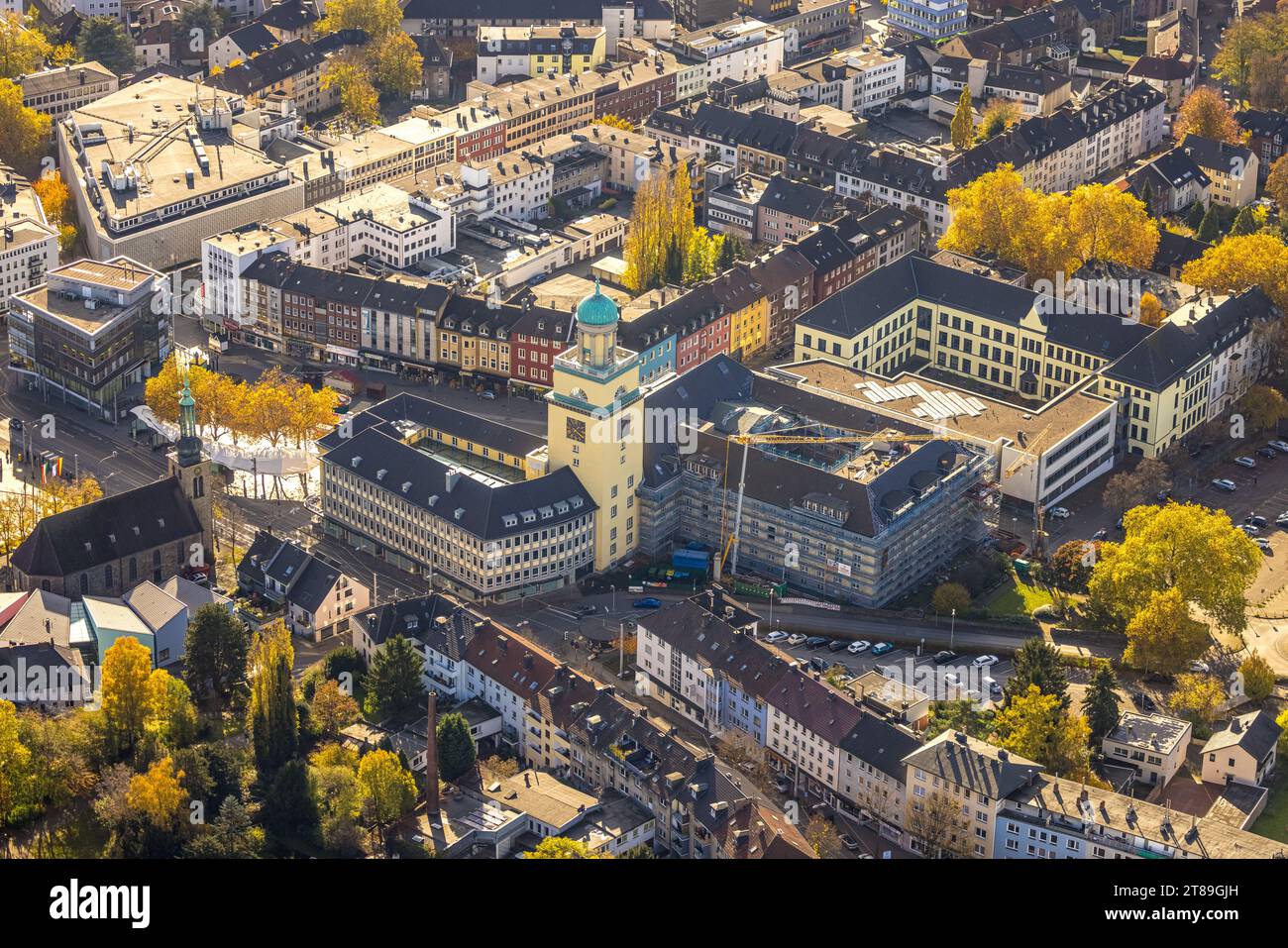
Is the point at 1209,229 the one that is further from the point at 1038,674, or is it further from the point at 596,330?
the point at 1038,674

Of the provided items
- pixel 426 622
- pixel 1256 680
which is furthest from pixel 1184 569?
pixel 426 622

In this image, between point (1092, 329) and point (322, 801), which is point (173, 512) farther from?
point (1092, 329)

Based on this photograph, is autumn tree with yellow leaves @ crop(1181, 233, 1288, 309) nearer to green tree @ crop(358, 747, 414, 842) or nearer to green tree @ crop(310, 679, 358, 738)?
green tree @ crop(310, 679, 358, 738)

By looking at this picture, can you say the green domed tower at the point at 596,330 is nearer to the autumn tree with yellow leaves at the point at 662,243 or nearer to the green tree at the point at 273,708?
the green tree at the point at 273,708

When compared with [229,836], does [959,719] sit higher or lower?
lower

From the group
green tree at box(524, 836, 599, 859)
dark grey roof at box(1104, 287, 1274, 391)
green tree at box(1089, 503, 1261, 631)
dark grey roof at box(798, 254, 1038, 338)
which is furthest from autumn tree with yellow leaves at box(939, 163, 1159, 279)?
green tree at box(524, 836, 599, 859)

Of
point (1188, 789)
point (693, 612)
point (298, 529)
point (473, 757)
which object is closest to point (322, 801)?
point (473, 757)
